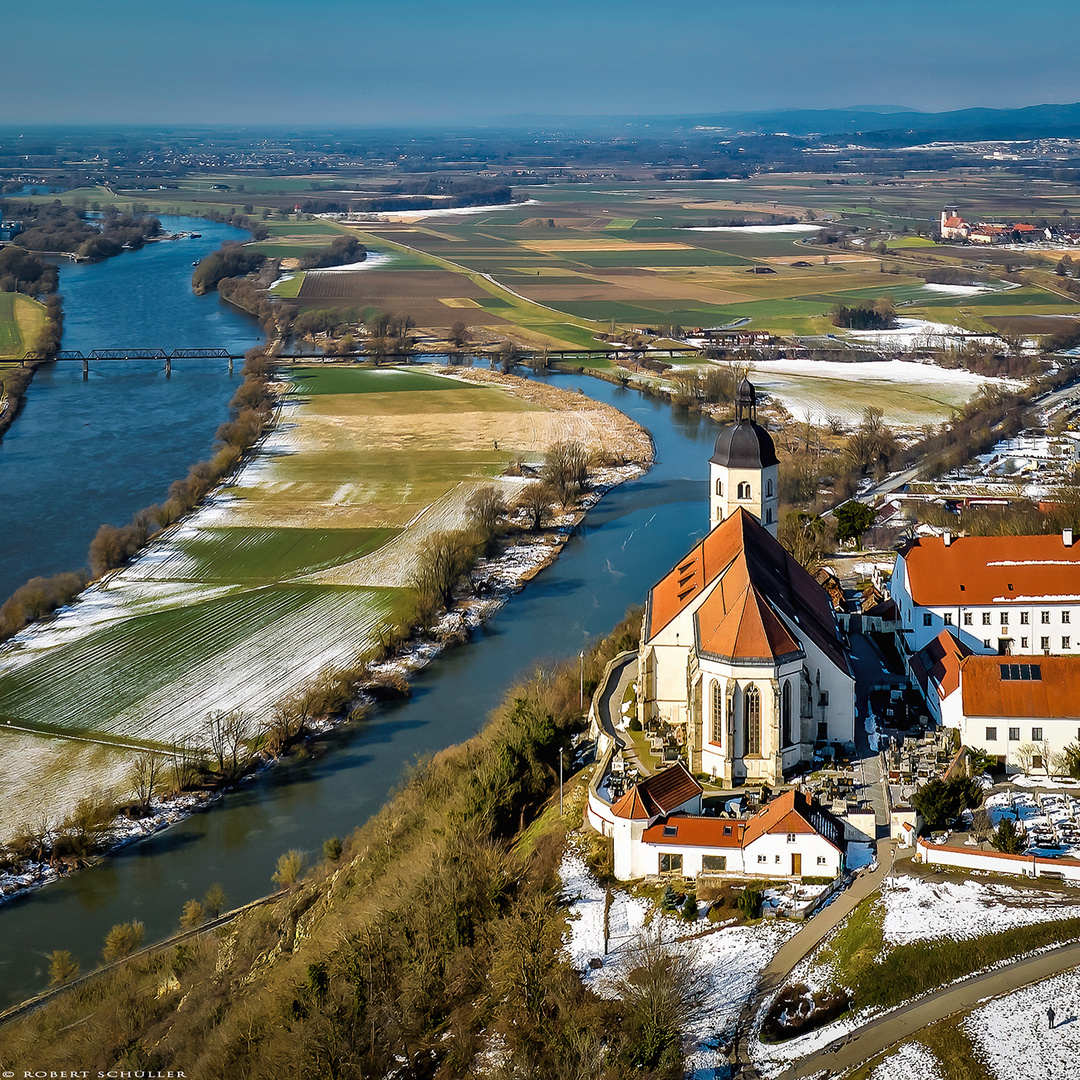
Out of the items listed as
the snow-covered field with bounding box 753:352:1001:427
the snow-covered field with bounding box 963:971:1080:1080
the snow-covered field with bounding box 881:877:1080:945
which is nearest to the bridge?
the snow-covered field with bounding box 753:352:1001:427

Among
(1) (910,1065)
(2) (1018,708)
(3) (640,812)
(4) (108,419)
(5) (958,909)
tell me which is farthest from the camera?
(4) (108,419)

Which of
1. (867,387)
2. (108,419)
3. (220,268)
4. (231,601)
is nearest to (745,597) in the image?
(231,601)

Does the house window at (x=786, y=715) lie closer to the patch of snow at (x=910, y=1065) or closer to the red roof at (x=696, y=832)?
the red roof at (x=696, y=832)

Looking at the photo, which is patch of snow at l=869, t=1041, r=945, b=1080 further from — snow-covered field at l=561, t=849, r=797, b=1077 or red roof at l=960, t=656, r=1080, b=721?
red roof at l=960, t=656, r=1080, b=721

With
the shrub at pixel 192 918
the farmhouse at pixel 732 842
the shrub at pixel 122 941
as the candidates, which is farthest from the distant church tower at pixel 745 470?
the shrub at pixel 122 941

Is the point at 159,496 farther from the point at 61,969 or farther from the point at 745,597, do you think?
the point at 745,597
